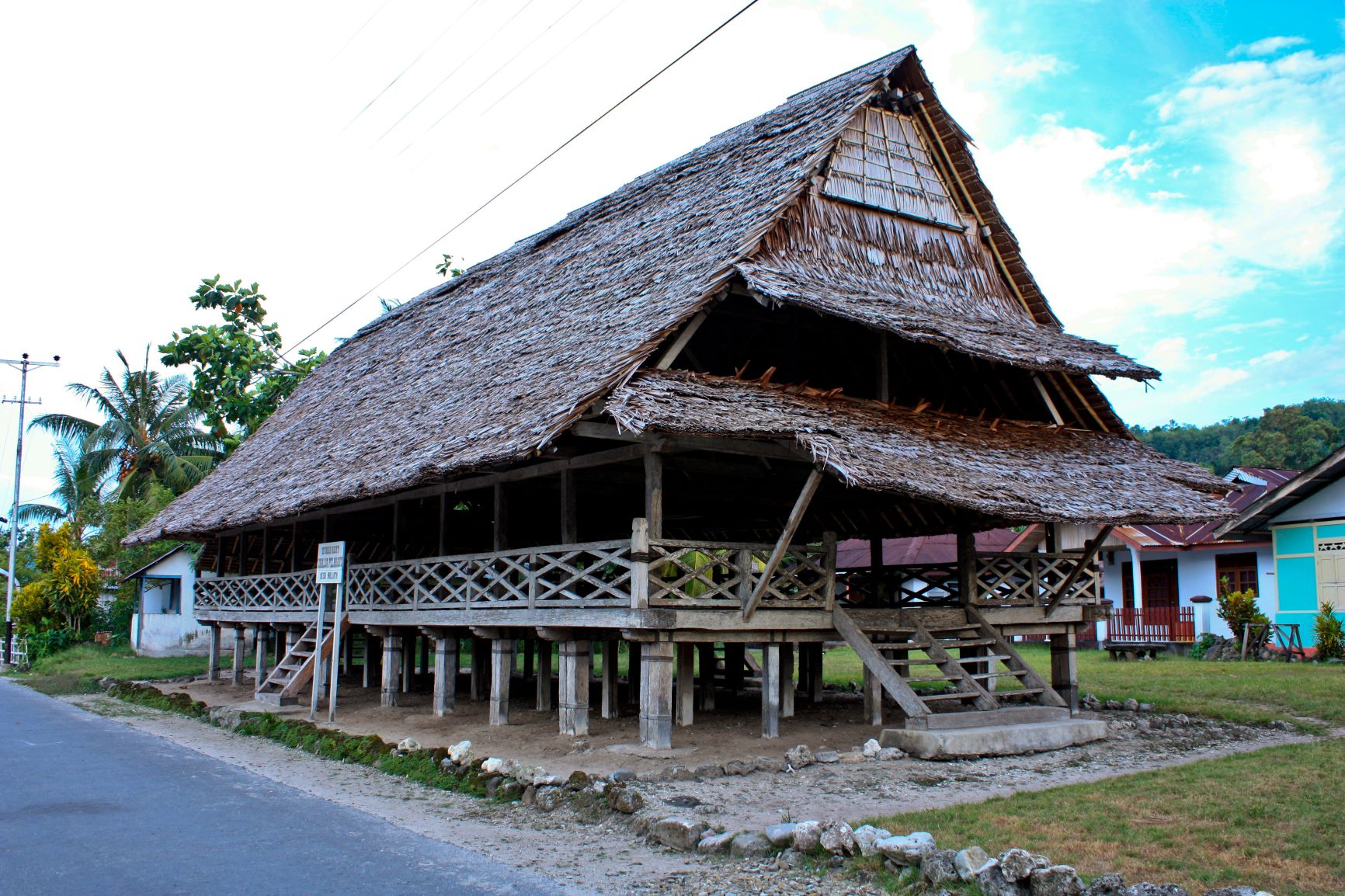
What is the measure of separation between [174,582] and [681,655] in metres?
30.7

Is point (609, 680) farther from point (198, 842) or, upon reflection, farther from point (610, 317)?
point (198, 842)

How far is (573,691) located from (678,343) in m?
4.39

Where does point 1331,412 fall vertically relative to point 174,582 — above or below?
above

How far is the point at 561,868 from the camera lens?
7734mm

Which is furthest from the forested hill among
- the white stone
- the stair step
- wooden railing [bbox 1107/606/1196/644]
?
the white stone

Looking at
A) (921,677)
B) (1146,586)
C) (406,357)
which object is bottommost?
(921,677)

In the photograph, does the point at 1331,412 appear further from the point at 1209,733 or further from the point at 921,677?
the point at 1209,733

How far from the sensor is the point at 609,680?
617 inches

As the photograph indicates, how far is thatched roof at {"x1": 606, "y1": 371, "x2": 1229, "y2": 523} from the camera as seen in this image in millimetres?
11109

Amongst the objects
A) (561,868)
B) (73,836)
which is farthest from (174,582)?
(561,868)

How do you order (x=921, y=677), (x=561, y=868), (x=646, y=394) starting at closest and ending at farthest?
(x=561, y=868) < (x=646, y=394) < (x=921, y=677)

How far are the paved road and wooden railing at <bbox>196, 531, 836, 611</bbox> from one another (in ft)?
12.3

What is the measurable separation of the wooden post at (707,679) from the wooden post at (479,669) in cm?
381

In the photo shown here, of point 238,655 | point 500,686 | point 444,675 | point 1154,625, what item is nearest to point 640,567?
point 500,686
